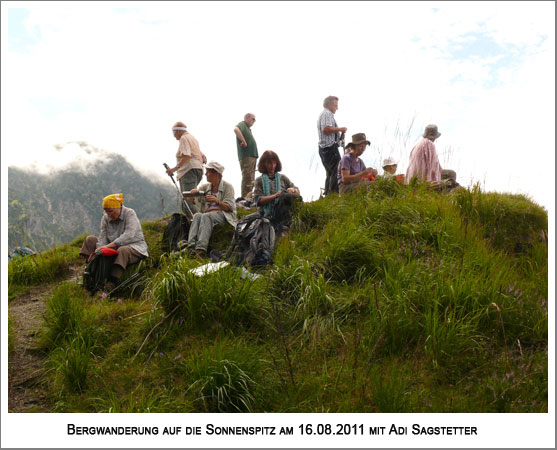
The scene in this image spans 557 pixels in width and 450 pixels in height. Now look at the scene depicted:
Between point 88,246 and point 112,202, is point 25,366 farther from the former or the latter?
point 112,202

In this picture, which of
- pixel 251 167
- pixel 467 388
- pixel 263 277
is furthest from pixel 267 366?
pixel 251 167

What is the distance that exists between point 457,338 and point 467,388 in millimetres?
428

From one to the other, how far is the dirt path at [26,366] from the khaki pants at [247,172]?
16.7 feet

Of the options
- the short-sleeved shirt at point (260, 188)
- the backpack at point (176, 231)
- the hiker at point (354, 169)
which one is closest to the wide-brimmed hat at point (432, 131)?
the hiker at point (354, 169)

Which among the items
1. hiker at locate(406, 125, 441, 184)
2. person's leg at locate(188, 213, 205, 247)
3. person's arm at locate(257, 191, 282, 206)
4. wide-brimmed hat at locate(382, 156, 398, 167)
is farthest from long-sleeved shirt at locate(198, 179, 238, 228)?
hiker at locate(406, 125, 441, 184)

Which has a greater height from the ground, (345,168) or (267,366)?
(345,168)

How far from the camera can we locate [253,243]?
5.41 m

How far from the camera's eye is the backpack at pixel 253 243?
5.25 metres

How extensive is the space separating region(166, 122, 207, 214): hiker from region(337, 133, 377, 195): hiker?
8.46 ft

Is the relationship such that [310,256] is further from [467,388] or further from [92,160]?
[92,160]

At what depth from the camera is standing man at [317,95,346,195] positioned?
8.00 m

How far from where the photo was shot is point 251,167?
9.54 m

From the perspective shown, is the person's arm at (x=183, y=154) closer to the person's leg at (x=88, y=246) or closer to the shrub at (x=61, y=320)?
the person's leg at (x=88, y=246)

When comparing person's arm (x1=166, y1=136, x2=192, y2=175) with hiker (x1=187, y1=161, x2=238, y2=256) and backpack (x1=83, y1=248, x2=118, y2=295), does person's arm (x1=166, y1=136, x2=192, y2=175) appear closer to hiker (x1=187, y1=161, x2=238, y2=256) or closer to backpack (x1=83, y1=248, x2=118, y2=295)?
hiker (x1=187, y1=161, x2=238, y2=256)
